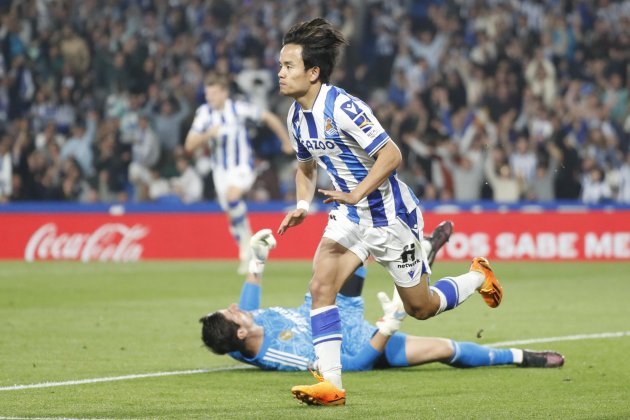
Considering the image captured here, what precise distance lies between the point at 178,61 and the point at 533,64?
6.67m

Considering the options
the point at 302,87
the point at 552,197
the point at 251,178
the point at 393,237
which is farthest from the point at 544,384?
the point at 552,197

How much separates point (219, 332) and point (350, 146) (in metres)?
1.56

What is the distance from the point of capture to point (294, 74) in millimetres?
7148

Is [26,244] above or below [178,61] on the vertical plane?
below

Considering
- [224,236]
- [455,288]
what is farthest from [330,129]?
[224,236]

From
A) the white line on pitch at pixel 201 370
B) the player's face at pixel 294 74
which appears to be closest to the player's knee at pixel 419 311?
the player's face at pixel 294 74

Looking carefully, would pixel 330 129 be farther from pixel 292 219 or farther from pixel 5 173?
pixel 5 173

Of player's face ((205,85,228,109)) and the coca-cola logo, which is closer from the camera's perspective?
player's face ((205,85,228,109))

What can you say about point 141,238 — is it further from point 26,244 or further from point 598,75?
point 598,75

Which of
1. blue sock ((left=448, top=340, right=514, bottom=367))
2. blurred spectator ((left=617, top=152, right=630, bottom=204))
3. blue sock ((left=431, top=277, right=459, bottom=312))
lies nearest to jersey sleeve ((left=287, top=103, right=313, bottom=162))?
blue sock ((left=431, top=277, right=459, bottom=312))

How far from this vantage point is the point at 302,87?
7.15 meters

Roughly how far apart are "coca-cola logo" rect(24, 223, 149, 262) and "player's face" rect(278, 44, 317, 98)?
13.0m

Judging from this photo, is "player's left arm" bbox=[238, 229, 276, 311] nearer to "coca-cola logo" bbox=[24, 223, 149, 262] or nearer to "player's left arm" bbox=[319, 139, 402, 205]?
"player's left arm" bbox=[319, 139, 402, 205]

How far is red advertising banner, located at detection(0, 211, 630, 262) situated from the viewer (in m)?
19.1
